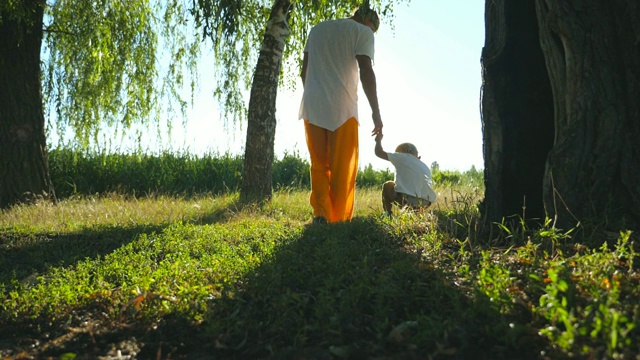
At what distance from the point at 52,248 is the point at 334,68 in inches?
133

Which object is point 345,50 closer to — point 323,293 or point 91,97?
point 323,293

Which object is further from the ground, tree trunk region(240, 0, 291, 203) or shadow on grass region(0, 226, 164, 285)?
tree trunk region(240, 0, 291, 203)

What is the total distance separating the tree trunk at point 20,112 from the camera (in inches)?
416

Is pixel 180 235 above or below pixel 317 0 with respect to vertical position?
below

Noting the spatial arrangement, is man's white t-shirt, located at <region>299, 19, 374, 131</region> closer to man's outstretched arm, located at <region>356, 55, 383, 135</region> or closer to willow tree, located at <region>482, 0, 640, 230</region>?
man's outstretched arm, located at <region>356, 55, 383, 135</region>

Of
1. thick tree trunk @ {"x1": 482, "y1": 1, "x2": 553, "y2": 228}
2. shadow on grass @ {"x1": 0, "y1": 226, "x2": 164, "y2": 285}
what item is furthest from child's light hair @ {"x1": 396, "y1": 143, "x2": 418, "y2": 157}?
shadow on grass @ {"x1": 0, "y1": 226, "x2": 164, "y2": 285}

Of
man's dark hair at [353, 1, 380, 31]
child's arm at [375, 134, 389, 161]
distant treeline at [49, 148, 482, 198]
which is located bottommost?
distant treeline at [49, 148, 482, 198]

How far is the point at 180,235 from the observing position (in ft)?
20.7

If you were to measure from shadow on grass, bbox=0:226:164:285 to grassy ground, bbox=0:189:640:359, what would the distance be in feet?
0.19

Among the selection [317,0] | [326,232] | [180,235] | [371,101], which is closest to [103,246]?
[180,235]

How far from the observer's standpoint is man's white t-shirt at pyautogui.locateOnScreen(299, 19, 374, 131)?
6.86 m

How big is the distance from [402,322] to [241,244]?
246 centimetres

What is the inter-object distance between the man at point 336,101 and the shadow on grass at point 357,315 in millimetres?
2473

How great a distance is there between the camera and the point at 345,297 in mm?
3568
